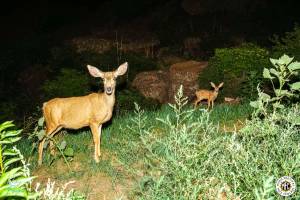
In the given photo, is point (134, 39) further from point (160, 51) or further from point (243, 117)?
point (243, 117)

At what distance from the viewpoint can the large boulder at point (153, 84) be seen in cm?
1327

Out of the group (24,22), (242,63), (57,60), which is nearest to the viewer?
(242,63)

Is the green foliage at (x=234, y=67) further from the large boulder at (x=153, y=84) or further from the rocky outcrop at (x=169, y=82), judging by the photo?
the large boulder at (x=153, y=84)

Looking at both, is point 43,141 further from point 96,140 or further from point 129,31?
point 129,31

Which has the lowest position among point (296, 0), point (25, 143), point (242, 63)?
point (25, 143)

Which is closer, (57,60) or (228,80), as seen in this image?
(228,80)

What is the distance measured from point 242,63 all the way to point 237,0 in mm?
7809

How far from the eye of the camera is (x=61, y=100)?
740 cm

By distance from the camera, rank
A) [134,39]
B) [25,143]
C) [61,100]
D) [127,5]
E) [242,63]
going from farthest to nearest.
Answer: [127,5] < [134,39] < [242,63] < [25,143] < [61,100]

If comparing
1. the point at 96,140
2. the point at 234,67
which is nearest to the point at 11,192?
the point at 96,140

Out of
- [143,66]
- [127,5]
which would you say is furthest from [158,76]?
[127,5]

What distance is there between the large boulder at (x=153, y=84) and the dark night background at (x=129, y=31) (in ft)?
2.27

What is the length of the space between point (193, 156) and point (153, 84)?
9.58 meters

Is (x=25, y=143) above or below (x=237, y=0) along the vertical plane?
below
